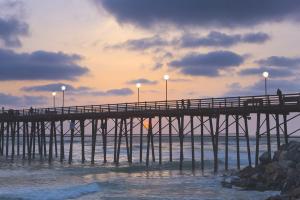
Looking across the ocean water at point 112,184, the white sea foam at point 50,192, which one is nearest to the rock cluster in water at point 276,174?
the ocean water at point 112,184

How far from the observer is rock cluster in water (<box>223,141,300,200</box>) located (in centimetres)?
2783

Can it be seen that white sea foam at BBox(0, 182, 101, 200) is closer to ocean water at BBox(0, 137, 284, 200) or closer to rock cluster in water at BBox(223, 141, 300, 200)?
ocean water at BBox(0, 137, 284, 200)

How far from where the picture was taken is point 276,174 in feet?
96.6

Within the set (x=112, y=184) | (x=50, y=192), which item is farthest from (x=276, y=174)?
(x=50, y=192)

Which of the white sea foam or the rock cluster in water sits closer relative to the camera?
the rock cluster in water

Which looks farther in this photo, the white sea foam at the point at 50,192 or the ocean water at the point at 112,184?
the white sea foam at the point at 50,192

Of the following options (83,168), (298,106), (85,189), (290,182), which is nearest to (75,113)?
(83,168)

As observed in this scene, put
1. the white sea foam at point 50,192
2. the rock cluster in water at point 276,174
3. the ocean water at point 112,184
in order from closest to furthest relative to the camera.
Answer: the rock cluster in water at point 276,174, the ocean water at point 112,184, the white sea foam at point 50,192

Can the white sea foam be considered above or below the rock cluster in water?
below

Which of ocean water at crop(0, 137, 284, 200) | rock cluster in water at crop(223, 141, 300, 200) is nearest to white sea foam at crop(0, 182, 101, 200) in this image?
ocean water at crop(0, 137, 284, 200)

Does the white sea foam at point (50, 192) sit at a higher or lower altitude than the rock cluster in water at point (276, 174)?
lower

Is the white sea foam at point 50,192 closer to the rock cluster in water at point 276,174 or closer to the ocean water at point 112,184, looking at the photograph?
the ocean water at point 112,184

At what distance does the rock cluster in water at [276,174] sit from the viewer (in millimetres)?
27828

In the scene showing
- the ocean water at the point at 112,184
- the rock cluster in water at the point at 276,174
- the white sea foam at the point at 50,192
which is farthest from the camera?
the white sea foam at the point at 50,192
